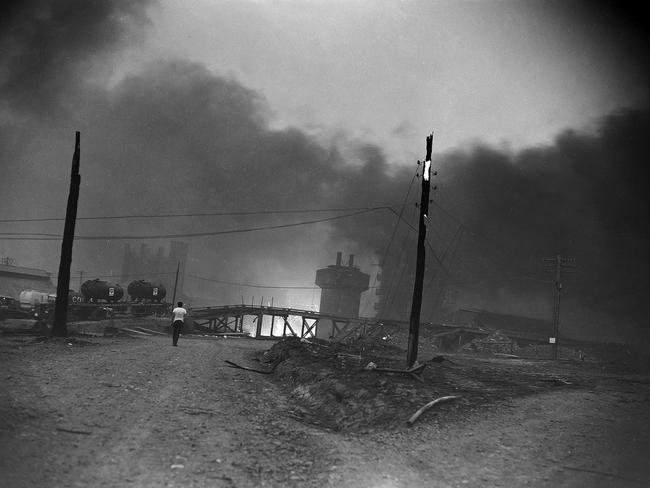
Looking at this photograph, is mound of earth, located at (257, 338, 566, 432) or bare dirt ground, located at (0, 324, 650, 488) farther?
mound of earth, located at (257, 338, 566, 432)

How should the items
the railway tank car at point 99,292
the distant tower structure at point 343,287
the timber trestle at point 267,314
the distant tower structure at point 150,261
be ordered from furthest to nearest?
the distant tower structure at point 150,261 → the distant tower structure at point 343,287 → the timber trestle at point 267,314 → the railway tank car at point 99,292

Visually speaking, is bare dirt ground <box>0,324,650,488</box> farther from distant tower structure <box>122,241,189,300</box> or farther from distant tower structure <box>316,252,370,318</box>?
distant tower structure <box>122,241,189,300</box>

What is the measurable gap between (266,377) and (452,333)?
2522 cm

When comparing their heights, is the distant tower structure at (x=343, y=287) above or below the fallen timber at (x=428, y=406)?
above

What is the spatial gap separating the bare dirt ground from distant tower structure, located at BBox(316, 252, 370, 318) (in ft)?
155

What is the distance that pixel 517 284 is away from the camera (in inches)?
2143

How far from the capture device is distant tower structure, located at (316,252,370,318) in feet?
195

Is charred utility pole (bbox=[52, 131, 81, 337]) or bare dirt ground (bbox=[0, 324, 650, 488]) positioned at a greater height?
charred utility pole (bbox=[52, 131, 81, 337])

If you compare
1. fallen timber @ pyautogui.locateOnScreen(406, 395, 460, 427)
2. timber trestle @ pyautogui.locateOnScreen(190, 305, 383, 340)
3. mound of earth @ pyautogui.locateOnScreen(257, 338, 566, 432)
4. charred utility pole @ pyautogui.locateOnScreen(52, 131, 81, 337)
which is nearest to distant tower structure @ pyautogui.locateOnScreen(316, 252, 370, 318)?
timber trestle @ pyautogui.locateOnScreen(190, 305, 383, 340)

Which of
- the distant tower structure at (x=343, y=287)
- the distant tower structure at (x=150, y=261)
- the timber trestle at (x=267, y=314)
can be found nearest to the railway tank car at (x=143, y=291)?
the timber trestle at (x=267, y=314)

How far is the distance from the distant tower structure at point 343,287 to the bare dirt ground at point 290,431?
47.1m

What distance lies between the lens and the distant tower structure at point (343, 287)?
59.3 m

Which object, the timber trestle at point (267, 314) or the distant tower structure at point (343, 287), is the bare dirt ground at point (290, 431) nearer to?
the timber trestle at point (267, 314)

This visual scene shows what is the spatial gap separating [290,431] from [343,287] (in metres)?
52.3
